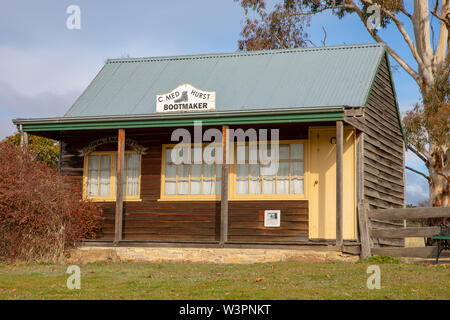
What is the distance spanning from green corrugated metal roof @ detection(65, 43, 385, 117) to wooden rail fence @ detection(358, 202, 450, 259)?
8.41ft

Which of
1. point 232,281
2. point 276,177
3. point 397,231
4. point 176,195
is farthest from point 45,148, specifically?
point 232,281

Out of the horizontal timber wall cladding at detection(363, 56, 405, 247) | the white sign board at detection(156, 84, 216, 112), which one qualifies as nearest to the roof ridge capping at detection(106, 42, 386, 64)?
the horizontal timber wall cladding at detection(363, 56, 405, 247)

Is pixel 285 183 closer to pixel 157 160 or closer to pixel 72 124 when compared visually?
pixel 157 160

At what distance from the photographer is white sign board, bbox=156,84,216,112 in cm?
1622

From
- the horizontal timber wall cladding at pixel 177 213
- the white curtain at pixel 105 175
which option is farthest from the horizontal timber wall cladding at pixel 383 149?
the white curtain at pixel 105 175

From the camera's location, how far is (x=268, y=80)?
17.3 metres

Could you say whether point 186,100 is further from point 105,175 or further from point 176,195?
point 105,175

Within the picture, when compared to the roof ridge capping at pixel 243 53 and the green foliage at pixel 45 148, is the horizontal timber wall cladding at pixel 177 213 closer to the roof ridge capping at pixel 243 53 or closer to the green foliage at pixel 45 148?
the roof ridge capping at pixel 243 53

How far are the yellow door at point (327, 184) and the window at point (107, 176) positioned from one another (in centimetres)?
448

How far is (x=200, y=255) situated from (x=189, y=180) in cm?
216

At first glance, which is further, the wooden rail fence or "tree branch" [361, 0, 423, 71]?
"tree branch" [361, 0, 423, 71]

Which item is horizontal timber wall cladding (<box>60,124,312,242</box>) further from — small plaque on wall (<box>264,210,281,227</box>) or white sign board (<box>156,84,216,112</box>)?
white sign board (<box>156,84,216,112</box>)

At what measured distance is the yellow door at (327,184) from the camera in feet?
50.5
